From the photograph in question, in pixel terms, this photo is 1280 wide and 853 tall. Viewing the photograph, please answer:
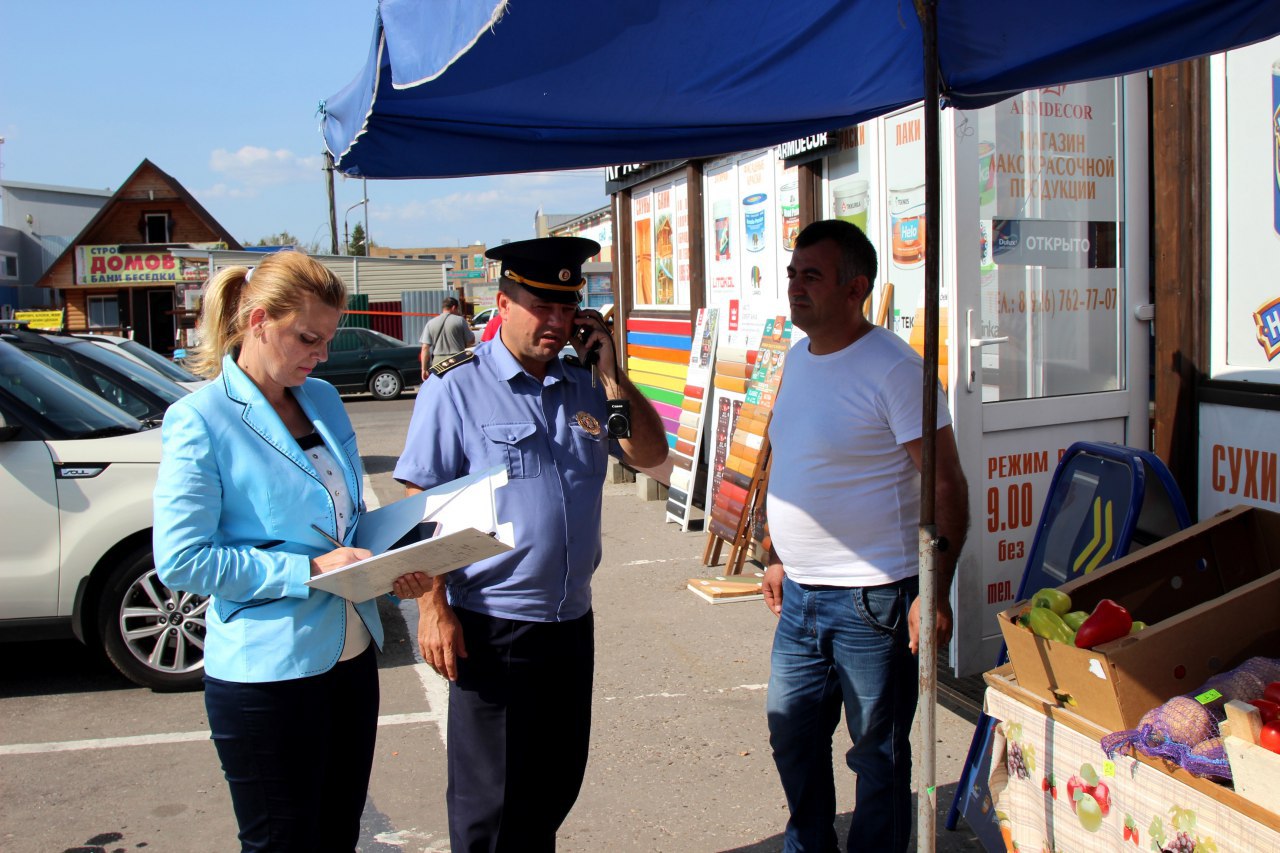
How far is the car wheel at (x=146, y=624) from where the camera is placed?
4996 mm

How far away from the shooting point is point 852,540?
9.37 feet

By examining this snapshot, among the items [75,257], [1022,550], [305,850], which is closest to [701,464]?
[1022,550]

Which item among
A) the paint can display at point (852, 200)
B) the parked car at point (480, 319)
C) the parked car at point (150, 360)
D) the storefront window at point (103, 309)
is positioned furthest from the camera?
the storefront window at point (103, 309)

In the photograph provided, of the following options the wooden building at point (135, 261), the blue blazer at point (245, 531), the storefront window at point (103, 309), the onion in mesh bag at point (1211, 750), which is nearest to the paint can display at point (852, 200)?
the onion in mesh bag at point (1211, 750)

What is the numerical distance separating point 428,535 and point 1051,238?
3.49 meters

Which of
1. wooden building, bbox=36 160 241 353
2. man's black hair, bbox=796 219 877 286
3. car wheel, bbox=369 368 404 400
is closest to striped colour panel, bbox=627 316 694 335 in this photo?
man's black hair, bbox=796 219 877 286

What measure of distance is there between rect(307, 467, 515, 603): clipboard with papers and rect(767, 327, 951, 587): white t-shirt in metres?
0.96

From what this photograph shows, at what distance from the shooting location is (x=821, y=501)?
290 centimetres

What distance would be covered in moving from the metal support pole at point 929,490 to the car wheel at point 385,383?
65.3ft

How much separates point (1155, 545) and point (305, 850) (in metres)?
2.45

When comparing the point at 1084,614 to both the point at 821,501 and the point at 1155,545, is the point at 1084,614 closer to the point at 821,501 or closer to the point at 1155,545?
the point at 1155,545

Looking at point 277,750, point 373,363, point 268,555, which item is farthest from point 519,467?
point 373,363

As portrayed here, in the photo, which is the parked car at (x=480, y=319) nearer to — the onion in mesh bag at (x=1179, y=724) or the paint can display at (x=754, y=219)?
the paint can display at (x=754, y=219)

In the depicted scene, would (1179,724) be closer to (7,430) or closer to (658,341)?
(7,430)
